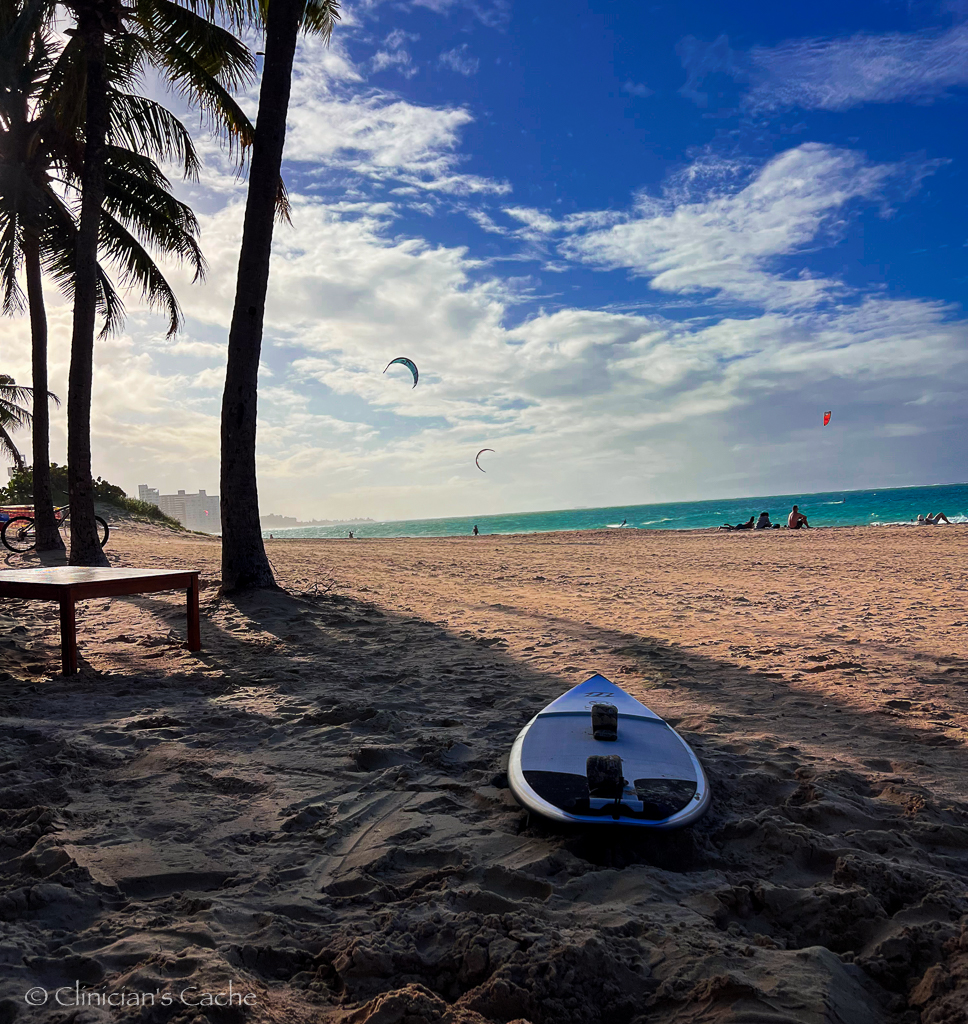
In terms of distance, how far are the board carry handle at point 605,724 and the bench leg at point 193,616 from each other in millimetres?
3450

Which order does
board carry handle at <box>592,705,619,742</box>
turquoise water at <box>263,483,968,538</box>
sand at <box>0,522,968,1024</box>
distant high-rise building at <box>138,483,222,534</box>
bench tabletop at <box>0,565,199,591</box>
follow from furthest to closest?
distant high-rise building at <box>138,483,222,534</box>, turquoise water at <box>263,483,968,538</box>, bench tabletop at <box>0,565,199,591</box>, board carry handle at <box>592,705,619,742</box>, sand at <box>0,522,968,1024</box>

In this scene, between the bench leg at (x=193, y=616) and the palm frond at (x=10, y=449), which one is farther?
the palm frond at (x=10, y=449)

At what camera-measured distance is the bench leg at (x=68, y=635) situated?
4320mm

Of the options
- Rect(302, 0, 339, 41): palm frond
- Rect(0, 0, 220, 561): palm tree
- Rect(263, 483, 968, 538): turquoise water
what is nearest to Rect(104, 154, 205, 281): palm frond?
Rect(0, 0, 220, 561): palm tree

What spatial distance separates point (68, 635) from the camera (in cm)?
438

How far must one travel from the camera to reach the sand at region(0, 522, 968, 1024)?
1.62 m

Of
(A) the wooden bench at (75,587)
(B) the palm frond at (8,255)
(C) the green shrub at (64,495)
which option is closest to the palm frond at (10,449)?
(C) the green shrub at (64,495)

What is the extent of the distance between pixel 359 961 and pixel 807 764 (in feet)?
7.19

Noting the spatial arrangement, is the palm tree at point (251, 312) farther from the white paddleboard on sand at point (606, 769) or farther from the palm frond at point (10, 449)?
the palm frond at point (10, 449)

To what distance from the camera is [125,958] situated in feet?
5.55

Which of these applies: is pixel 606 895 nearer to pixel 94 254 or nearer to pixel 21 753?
pixel 21 753

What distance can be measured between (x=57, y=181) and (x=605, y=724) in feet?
45.9

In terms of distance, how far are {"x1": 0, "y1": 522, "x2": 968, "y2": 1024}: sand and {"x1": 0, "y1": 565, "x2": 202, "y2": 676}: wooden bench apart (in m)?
0.23

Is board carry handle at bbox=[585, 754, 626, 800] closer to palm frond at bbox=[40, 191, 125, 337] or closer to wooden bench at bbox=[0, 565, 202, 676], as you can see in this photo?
wooden bench at bbox=[0, 565, 202, 676]
